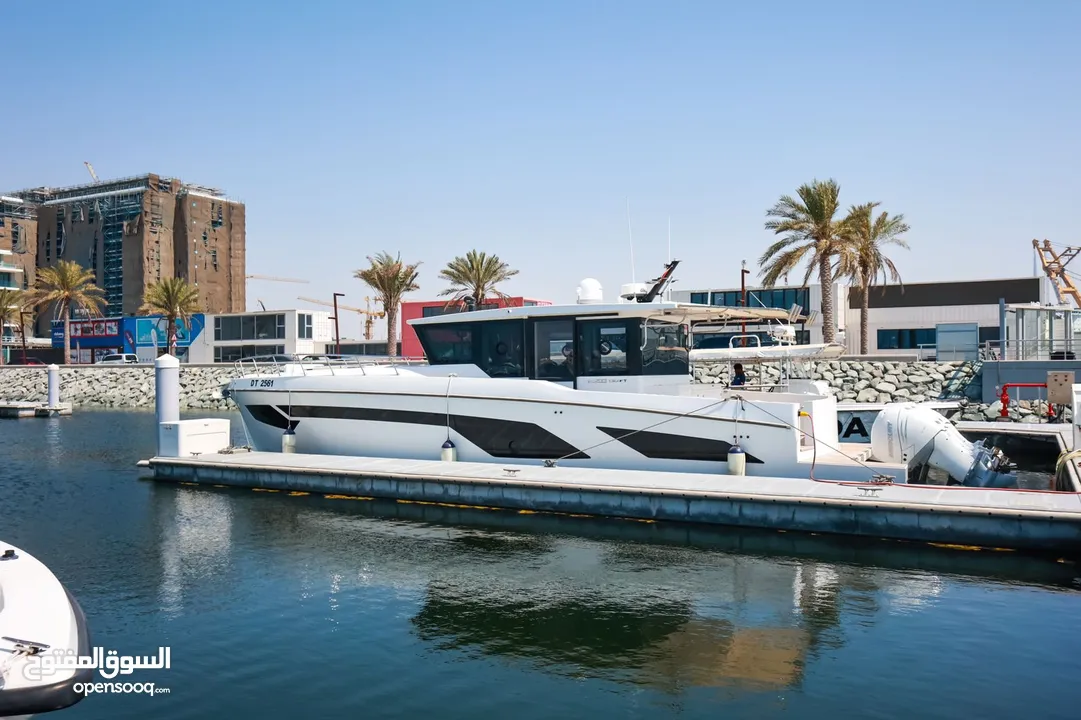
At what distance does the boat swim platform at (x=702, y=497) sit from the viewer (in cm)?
1113

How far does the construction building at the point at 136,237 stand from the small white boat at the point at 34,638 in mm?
95560

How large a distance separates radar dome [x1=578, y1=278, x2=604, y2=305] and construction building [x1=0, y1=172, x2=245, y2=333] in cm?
8951

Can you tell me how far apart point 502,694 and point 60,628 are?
3577 mm

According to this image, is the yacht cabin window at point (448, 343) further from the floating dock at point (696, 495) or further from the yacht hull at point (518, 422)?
the floating dock at point (696, 495)

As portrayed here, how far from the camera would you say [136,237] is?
94.5 m

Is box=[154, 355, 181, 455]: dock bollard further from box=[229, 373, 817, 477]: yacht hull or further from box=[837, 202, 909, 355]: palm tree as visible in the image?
box=[837, 202, 909, 355]: palm tree

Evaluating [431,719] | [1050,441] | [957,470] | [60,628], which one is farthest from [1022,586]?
[60,628]

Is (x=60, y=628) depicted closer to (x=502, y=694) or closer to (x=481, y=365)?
(x=502, y=694)

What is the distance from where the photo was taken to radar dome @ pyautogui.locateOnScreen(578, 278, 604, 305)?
1562cm

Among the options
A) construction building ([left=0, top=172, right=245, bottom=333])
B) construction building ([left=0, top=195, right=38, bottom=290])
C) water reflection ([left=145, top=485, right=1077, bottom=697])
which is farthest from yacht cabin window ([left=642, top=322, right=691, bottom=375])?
construction building ([left=0, top=195, right=38, bottom=290])

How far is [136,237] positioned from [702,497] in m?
96.6

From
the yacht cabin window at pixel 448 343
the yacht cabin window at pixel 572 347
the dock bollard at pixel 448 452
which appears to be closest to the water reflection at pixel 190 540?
the dock bollard at pixel 448 452

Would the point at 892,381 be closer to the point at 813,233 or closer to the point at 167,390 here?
the point at 813,233

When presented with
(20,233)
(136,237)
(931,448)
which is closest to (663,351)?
(931,448)
